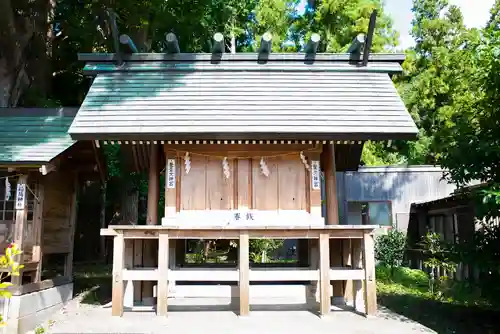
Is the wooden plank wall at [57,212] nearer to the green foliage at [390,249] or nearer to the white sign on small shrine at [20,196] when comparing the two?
the white sign on small shrine at [20,196]

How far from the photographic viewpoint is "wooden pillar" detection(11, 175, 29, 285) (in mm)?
9430

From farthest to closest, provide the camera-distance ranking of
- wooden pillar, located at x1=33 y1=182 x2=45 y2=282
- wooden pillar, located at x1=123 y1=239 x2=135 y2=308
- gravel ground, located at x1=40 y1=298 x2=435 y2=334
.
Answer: wooden pillar, located at x1=33 y1=182 x2=45 y2=282, wooden pillar, located at x1=123 y1=239 x2=135 y2=308, gravel ground, located at x1=40 y1=298 x2=435 y2=334

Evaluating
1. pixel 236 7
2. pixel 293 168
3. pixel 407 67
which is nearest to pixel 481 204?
pixel 293 168

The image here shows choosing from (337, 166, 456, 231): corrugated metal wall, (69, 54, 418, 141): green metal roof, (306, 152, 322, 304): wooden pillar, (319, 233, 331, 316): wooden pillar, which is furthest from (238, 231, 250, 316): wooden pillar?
(337, 166, 456, 231): corrugated metal wall

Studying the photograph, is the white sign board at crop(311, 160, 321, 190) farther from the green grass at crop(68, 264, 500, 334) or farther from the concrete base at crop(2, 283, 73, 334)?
the concrete base at crop(2, 283, 73, 334)

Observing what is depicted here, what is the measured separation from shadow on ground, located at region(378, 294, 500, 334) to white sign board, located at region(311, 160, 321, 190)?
121 inches

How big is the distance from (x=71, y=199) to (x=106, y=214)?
45.7 feet

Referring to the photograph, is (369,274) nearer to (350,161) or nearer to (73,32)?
(350,161)

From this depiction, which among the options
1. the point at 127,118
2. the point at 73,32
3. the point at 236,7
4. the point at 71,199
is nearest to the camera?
the point at 127,118

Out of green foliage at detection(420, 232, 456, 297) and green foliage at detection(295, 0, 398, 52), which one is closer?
green foliage at detection(420, 232, 456, 297)

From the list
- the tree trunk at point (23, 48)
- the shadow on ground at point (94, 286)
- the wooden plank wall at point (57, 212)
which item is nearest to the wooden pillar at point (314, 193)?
the shadow on ground at point (94, 286)

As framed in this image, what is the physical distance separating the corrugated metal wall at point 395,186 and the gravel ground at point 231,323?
1025cm

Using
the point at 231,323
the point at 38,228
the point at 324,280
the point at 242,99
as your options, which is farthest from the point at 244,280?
the point at 38,228

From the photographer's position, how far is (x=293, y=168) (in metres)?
9.91
